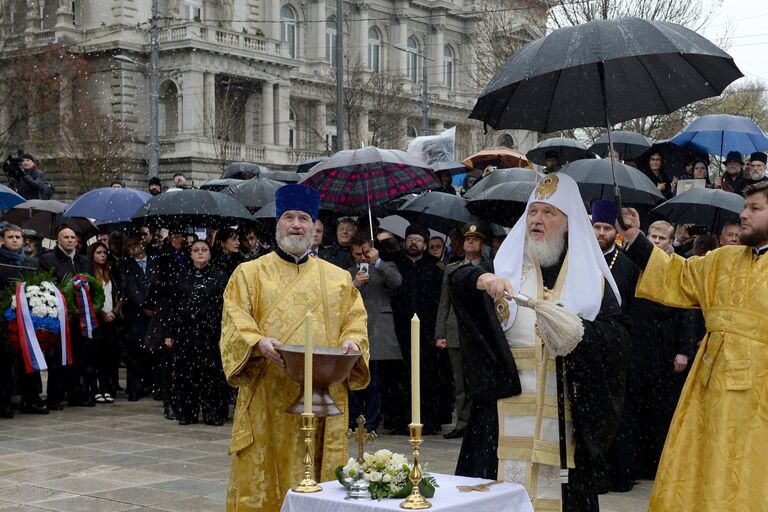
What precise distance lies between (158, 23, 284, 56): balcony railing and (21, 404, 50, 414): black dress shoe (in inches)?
1543

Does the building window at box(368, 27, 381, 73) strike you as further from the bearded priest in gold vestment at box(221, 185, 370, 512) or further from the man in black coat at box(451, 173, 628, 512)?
the man in black coat at box(451, 173, 628, 512)

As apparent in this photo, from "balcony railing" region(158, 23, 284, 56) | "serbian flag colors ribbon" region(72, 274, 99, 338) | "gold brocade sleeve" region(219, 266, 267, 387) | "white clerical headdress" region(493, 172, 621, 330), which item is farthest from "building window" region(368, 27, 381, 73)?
"white clerical headdress" region(493, 172, 621, 330)

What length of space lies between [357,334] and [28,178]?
14923 mm

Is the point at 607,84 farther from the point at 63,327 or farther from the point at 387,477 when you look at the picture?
the point at 63,327

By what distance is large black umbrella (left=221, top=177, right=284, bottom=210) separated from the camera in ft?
48.5

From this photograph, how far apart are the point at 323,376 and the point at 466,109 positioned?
66532 mm

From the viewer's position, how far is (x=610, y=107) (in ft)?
19.5

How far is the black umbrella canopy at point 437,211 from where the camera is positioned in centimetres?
1231

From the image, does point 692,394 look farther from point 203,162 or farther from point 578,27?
point 203,162

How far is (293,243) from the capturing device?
6.40 meters

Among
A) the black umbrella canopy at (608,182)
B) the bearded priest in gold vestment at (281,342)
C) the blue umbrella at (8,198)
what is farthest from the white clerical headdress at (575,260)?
the blue umbrella at (8,198)

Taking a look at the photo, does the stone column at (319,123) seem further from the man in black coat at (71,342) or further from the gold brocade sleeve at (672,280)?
the gold brocade sleeve at (672,280)

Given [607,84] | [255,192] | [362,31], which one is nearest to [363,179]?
[255,192]

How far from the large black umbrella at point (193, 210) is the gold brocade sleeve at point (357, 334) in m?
6.32
